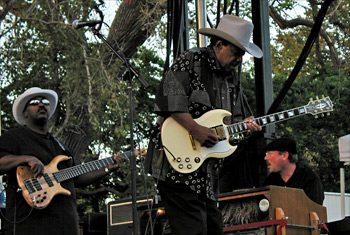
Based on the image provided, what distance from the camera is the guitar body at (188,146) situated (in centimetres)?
409

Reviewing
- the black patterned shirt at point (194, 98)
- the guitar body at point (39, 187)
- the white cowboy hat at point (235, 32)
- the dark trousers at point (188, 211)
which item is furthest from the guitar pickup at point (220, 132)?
the guitar body at point (39, 187)

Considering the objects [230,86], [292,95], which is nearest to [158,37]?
[292,95]

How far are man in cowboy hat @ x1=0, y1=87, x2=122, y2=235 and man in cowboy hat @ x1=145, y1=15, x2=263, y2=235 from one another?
138cm

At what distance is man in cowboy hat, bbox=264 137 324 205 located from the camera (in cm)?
695

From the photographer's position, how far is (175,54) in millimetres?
6582

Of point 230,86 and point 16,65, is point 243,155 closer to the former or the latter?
point 230,86

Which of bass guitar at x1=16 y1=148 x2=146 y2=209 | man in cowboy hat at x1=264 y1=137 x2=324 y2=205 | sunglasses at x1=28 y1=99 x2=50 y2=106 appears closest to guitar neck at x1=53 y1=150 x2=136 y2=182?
bass guitar at x1=16 y1=148 x2=146 y2=209

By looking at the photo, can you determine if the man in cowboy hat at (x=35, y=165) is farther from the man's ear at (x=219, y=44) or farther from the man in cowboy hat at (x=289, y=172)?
the man in cowboy hat at (x=289, y=172)

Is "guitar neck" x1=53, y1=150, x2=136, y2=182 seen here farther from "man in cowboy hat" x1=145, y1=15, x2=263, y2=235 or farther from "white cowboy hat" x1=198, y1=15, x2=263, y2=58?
"white cowboy hat" x1=198, y1=15, x2=263, y2=58

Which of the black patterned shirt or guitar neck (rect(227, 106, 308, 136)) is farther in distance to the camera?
guitar neck (rect(227, 106, 308, 136))

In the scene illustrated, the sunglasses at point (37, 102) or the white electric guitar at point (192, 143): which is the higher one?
the sunglasses at point (37, 102)

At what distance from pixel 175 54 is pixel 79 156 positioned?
8.98m

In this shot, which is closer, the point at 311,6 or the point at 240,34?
the point at 240,34

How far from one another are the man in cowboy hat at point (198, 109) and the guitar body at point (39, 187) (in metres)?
1.38
